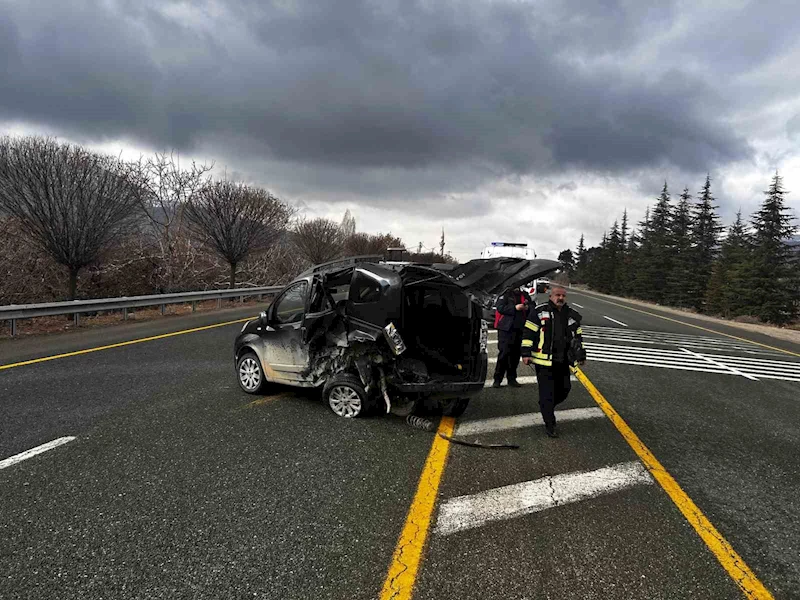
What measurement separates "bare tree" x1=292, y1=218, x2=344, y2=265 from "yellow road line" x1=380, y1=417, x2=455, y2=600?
3774 cm

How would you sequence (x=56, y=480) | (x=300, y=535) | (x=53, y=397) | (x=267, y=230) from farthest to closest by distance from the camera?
(x=267, y=230) → (x=53, y=397) → (x=56, y=480) → (x=300, y=535)

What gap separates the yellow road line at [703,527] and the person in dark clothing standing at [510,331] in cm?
207

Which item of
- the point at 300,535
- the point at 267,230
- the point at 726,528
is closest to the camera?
the point at 300,535

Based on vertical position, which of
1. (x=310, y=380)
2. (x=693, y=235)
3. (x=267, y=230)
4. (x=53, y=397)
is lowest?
(x=53, y=397)

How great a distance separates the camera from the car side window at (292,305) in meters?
5.81

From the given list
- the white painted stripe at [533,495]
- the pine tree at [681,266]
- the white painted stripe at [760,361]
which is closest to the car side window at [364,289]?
the white painted stripe at [533,495]

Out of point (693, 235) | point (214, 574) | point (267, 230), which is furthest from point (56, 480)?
point (693, 235)

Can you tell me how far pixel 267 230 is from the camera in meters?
26.0

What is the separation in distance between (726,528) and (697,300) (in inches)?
1753

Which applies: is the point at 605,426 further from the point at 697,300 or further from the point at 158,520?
the point at 697,300

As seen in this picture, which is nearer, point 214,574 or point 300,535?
point 214,574

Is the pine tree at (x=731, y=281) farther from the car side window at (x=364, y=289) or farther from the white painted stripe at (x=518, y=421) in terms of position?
the car side window at (x=364, y=289)

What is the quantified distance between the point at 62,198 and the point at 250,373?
12.8 metres

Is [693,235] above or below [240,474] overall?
above
